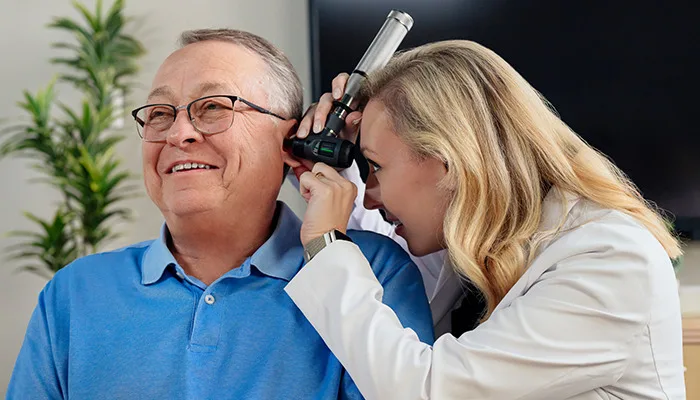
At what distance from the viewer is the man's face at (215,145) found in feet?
4.82

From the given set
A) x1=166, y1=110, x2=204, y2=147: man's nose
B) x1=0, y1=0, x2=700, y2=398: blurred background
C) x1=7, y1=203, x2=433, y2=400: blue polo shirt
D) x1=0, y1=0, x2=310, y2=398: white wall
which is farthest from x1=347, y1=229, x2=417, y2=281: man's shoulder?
x1=0, y1=0, x2=310, y2=398: white wall

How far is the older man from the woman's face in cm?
10

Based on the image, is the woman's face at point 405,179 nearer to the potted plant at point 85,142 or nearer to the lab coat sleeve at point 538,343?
the lab coat sleeve at point 538,343

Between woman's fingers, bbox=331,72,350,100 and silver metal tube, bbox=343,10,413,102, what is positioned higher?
silver metal tube, bbox=343,10,413,102

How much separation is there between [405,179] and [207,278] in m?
0.44

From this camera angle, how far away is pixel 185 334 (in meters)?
1.41

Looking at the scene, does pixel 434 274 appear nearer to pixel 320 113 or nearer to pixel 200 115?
pixel 320 113

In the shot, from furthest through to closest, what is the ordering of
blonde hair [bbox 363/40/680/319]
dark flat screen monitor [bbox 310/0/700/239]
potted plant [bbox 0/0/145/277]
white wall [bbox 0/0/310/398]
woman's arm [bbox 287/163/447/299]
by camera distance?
white wall [bbox 0/0/310/398] < potted plant [bbox 0/0/145/277] < dark flat screen monitor [bbox 310/0/700/239] < woman's arm [bbox 287/163/447/299] < blonde hair [bbox 363/40/680/319]

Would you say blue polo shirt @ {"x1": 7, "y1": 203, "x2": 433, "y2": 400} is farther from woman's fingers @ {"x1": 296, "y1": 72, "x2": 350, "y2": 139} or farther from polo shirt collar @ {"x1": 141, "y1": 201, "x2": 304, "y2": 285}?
woman's fingers @ {"x1": 296, "y1": 72, "x2": 350, "y2": 139}

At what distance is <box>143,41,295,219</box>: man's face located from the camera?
1.47m

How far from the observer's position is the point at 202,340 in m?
1.39

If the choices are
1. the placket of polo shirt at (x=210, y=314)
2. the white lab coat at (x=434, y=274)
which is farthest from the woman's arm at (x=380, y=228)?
the placket of polo shirt at (x=210, y=314)

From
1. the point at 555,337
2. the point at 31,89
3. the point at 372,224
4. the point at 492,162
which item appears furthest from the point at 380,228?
the point at 31,89

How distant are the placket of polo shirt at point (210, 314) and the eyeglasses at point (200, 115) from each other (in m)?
0.27
